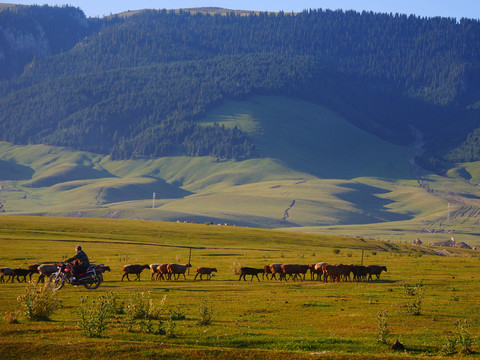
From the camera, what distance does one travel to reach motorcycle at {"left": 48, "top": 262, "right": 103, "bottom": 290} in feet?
104

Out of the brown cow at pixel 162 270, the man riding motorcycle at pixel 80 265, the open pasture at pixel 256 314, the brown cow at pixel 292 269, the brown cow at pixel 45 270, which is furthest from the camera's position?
the brown cow at pixel 292 269

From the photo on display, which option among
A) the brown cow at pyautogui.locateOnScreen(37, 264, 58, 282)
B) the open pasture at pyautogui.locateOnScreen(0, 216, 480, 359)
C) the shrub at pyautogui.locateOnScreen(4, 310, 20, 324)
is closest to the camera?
the open pasture at pyautogui.locateOnScreen(0, 216, 480, 359)

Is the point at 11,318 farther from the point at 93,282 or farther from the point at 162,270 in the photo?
the point at 162,270

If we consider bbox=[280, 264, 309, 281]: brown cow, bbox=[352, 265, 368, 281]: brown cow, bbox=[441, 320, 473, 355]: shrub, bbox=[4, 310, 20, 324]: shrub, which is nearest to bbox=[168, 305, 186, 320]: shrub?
bbox=[4, 310, 20, 324]: shrub

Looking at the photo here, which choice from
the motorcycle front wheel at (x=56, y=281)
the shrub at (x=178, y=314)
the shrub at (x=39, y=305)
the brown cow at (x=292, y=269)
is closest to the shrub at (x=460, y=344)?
the shrub at (x=178, y=314)

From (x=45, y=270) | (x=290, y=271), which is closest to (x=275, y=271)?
(x=290, y=271)

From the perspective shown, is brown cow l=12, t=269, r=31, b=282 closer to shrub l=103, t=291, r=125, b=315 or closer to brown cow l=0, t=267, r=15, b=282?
brown cow l=0, t=267, r=15, b=282

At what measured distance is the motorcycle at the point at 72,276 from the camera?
31.8 meters

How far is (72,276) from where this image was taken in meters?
32.0

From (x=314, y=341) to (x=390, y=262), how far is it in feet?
118

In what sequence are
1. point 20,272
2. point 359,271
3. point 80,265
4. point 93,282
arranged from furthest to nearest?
point 359,271 < point 20,272 < point 93,282 < point 80,265

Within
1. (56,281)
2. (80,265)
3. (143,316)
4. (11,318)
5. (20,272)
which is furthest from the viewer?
(20,272)

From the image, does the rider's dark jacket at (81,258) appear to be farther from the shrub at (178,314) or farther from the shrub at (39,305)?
the shrub at (39,305)

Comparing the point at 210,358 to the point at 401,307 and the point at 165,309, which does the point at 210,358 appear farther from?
the point at 401,307
